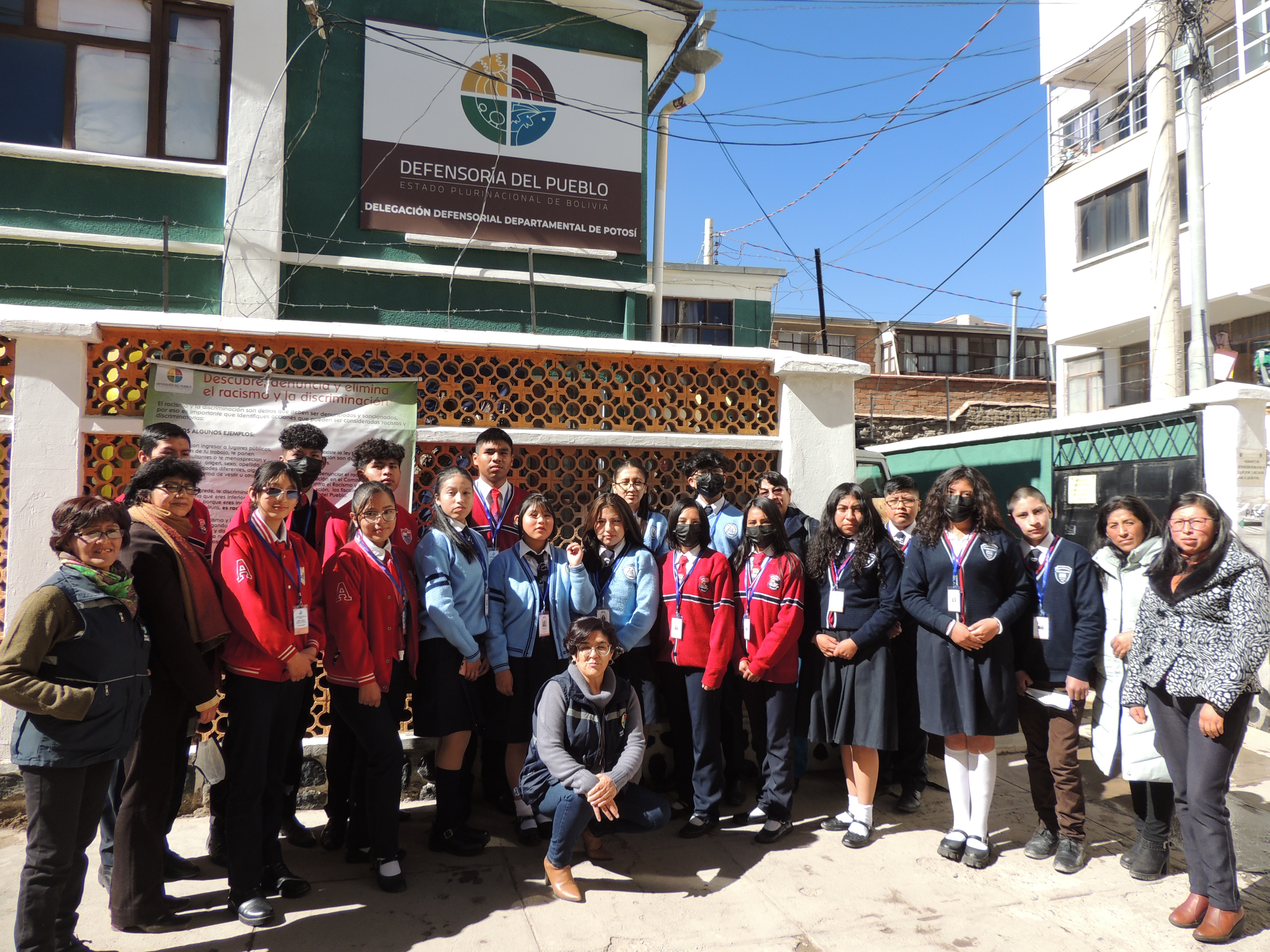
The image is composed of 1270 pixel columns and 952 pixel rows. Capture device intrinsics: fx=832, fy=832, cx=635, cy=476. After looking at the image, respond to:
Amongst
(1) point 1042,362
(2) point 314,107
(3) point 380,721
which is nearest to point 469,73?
(2) point 314,107

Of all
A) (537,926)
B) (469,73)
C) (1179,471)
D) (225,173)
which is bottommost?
(537,926)

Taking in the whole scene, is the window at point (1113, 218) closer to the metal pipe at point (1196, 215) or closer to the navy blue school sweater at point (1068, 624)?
the metal pipe at point (1196, 215)

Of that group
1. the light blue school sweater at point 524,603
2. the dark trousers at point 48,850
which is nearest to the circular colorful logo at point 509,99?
the light blue school sweater at point 524,603

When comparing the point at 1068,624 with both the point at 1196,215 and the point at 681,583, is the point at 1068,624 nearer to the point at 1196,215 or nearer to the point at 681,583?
the point at 681,583

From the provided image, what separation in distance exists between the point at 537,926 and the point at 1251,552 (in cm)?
349

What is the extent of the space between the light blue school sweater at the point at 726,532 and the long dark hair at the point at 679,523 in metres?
0.33

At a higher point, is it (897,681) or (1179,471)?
(1179,471)

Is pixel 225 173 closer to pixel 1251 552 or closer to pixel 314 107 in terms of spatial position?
pixel 314 107

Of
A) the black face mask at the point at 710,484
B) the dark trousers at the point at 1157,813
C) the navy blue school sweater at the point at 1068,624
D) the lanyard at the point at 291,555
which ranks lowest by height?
the dark trousers at the point at 1157,813

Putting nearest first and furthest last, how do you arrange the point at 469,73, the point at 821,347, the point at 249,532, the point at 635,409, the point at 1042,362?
the point at 249,532 → the point at 635,409 → the point at 469,73 → the point at 821,347 → the point at 1042,362

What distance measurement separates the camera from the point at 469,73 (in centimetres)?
823

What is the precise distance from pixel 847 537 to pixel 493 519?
197cm

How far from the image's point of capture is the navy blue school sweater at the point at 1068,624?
422 cm

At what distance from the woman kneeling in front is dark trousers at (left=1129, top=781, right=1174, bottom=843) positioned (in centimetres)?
237
